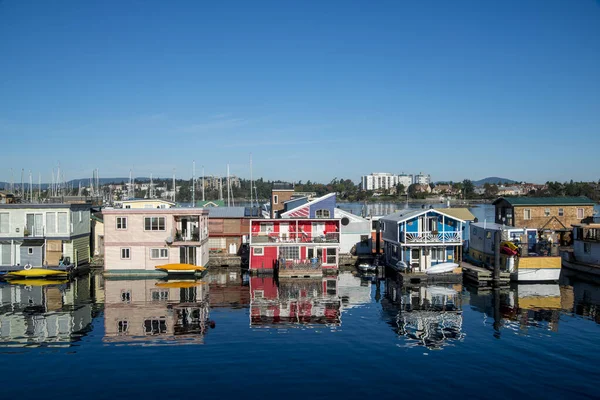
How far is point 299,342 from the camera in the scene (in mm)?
23484

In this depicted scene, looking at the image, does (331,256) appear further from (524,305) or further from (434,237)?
(524,305)

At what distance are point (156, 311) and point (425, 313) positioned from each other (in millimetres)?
16352

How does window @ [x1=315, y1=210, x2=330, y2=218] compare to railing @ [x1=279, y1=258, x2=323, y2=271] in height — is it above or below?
above

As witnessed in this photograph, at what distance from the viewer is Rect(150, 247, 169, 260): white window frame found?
139 ft

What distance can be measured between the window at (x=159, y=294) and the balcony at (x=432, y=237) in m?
19.4

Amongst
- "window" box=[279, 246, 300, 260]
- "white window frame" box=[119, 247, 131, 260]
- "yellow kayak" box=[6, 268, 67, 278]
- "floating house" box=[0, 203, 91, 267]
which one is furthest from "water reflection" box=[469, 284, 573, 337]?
"floating house" box=[0, 203, 91, 267]

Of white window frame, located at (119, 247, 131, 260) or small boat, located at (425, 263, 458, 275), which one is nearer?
small boat, located at (425, 263, 458, 275)

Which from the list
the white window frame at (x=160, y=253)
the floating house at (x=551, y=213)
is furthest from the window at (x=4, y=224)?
the floating house at (x=551, y=213)

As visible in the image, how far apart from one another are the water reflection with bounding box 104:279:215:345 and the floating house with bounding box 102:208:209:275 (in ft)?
7.97

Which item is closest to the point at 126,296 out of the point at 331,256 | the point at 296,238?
the point at 296,238

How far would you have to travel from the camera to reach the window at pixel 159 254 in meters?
42.5

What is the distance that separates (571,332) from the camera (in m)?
25.0

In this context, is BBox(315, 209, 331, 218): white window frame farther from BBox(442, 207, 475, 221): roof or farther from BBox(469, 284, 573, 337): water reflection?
BBox(442, 207, 475, 221): roof

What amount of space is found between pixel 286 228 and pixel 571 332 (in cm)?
2546
